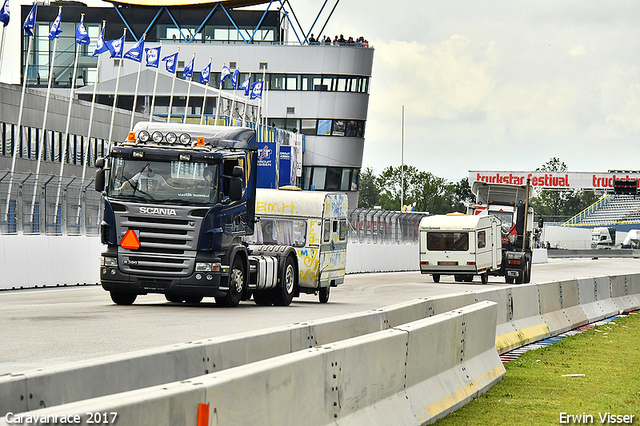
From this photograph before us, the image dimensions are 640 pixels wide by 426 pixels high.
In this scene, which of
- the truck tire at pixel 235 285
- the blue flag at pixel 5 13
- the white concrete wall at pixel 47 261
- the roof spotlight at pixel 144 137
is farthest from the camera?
the blue flag at pixel 5 13

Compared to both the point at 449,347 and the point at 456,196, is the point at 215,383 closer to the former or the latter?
the point at 449,347

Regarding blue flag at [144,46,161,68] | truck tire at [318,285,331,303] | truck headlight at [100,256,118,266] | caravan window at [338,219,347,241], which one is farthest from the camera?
blue flag at [144,46,161,68]

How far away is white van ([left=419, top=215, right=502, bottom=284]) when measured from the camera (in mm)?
37750

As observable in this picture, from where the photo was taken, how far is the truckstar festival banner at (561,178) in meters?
100

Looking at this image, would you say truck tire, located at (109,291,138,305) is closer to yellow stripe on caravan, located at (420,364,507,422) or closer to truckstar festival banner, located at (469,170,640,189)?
yellow stripe on caravan, located at (420,364,507,422)

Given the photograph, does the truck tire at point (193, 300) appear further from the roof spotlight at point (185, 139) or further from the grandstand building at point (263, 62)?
the grandstand building at point (263, 62)

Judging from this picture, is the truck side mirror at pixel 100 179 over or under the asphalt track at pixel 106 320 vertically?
over

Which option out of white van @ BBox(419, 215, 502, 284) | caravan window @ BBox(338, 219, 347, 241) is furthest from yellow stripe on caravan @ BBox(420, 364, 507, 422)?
white van @ BBox(419, 215, 502, 284)

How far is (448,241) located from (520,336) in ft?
76.8

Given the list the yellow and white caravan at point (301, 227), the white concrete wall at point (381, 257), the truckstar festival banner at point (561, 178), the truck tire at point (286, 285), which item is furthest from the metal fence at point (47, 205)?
the truckstar festival banner at point (561, 178)

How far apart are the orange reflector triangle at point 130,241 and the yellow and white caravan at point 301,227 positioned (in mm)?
4678

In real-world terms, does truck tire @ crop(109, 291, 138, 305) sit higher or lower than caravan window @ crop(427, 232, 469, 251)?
lower

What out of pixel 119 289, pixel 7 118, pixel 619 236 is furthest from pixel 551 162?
pixel 119 289

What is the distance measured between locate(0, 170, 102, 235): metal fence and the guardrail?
46.1ft
